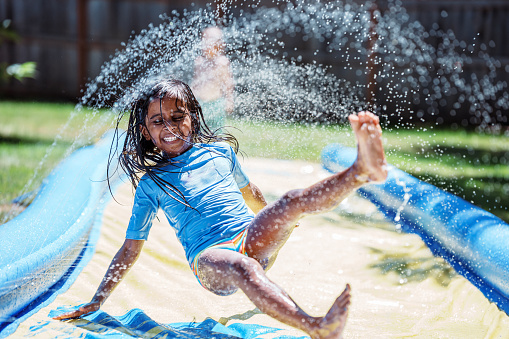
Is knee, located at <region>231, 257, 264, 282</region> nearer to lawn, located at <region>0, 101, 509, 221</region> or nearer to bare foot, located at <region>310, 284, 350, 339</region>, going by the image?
bare foot, located at <region>310, 284, 350, 339</region>

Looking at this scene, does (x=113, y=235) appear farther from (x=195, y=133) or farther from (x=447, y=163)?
(x=447, y=163)

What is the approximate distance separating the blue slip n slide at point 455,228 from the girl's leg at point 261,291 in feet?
3.90

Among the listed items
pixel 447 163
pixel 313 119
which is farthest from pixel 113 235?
pixel 313 119

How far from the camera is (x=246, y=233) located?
2164 millimetres

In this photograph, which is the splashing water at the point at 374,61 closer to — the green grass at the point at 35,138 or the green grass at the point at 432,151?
the green grass at the point at 35,138

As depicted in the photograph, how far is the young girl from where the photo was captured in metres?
1.85

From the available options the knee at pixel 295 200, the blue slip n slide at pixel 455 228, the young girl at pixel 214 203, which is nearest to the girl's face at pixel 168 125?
the young girl at pixel 214 203

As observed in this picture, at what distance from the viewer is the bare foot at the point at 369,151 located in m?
1.83

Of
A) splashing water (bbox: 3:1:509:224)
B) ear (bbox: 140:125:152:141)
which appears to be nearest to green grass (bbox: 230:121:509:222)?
splashing water (bbox: 3:1:509:224)

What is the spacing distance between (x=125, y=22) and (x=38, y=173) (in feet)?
21.7

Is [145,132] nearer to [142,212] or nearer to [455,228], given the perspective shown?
[142,212]

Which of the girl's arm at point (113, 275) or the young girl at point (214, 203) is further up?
the young girl at point (214, 203)

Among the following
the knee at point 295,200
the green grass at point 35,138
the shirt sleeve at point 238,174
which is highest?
the knee at point 295,200

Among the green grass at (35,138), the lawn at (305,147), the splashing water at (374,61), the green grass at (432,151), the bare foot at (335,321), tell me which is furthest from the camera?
the splashing water at (374,61)
